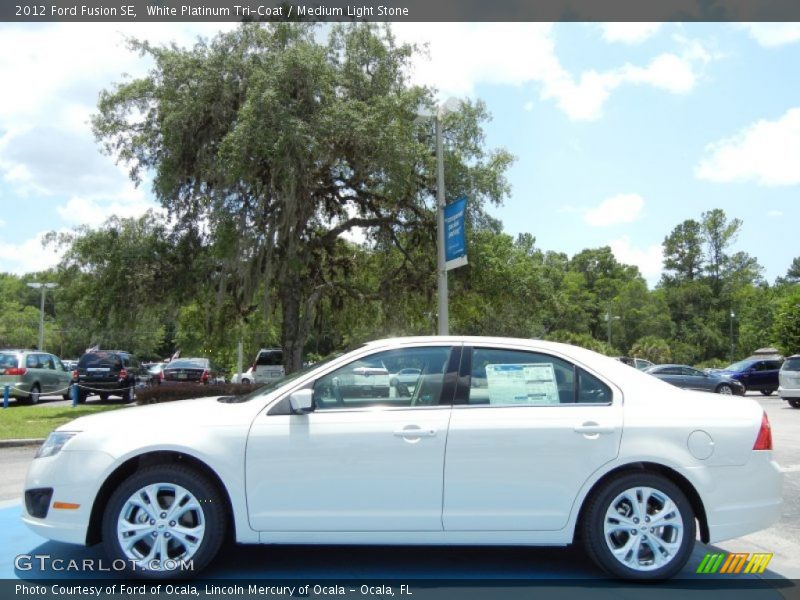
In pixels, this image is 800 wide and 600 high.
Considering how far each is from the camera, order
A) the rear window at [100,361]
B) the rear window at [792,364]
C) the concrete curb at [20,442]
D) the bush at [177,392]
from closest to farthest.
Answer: the concrete curb at [20,442] → the bush at [177,392] → the rear window at [792,364] → the rear window at [100,361]

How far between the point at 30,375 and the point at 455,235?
15786 millimetres

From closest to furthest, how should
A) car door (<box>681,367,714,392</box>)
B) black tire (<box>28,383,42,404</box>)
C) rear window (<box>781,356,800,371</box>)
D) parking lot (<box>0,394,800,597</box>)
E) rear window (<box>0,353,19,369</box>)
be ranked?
parking lot (<box>0,394,800,597</box>) → rear window (<box>0,353,19,369</box>) → rear window (<box>781,356,800,371</box>) → black tire (<box>28,383,42,404</box>) → car door (<box>681,367,714,392</box>)

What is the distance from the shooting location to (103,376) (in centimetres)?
2159

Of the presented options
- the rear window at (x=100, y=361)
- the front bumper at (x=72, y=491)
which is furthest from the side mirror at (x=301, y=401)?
the rear window at (x=100, y=361)

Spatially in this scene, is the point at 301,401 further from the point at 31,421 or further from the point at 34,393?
the point at 34,393

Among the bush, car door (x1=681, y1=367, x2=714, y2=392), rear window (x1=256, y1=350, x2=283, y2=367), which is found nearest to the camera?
the bush

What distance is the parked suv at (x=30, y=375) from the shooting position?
20844mm

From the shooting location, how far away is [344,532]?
436cm

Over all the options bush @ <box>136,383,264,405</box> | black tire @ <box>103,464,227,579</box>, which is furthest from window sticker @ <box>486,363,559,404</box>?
bush @ <box>136,383,264,405</box>

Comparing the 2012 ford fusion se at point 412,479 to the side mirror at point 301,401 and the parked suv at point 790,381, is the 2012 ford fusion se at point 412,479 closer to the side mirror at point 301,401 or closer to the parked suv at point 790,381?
the side mirror at point 301,401

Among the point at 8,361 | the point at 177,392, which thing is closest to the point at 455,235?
the point at 177,392

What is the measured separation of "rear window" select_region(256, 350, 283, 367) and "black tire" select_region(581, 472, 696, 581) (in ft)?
Result: 63.3

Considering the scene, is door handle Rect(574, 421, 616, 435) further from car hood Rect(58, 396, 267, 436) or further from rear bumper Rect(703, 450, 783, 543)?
car hood Rect(58, 396, 267, 436)

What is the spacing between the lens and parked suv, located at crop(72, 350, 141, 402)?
849 inches
